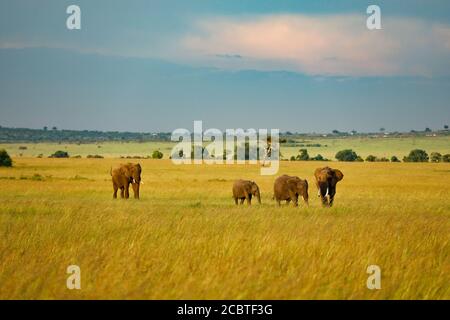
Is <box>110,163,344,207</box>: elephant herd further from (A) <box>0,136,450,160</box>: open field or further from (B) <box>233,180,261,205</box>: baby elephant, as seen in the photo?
(A) <box>0,136,450,160</box>: open field

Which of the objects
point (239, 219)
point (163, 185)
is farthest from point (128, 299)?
point (163, 185)

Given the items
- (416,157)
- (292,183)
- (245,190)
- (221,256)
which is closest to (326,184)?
(292,183)

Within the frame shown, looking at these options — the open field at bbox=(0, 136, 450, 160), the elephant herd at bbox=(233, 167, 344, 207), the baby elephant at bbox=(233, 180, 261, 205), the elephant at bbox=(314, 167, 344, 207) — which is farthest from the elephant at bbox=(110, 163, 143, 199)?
the open field at bbox=(0, 136, 450, 160)

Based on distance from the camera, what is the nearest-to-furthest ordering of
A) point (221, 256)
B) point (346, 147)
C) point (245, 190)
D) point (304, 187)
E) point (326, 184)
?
point (221, 256)
point (326, 184)
point (304, 187)
point (245, 190)
point (346, 147)

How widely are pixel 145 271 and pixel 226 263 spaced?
4.47 feet

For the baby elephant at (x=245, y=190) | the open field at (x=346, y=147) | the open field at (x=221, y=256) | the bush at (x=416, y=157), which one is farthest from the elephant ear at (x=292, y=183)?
the open field at (x=346, y=147)

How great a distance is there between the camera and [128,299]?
26.7 feet

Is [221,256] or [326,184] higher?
[326,184]

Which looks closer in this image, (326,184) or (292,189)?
(326,184)

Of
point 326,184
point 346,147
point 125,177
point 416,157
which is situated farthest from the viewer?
point 346,147

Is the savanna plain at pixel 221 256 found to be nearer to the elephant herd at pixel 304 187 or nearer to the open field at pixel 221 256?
the open field at pixel 221 256

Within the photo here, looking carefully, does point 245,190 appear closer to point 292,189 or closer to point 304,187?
point 292,189
